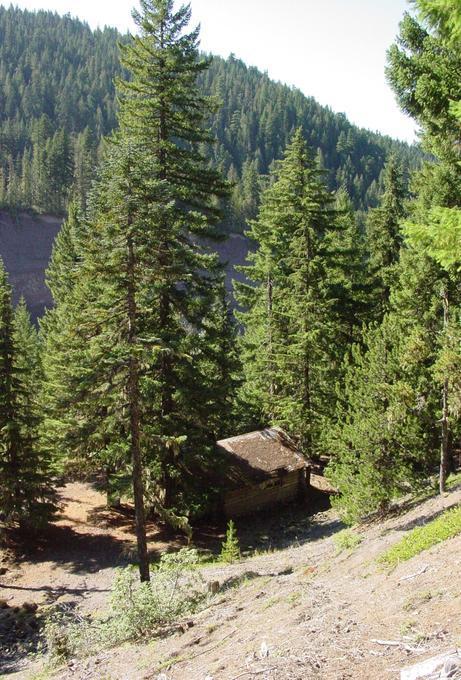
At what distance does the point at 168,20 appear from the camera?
67.1ft

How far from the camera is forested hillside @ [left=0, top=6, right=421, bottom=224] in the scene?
96.0 metres

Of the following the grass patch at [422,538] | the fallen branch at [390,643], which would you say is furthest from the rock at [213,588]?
the fallen branch at [390,643]

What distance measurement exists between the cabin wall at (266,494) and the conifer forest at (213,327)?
1.42 m

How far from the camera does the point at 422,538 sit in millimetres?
12242

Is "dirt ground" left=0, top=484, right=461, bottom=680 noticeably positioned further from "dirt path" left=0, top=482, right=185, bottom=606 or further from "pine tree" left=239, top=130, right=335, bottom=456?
"pine tree" left=239, top=130, right=335, bottom=456

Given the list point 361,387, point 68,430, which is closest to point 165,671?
point 361,387

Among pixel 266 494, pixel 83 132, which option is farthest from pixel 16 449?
pixel 83 132

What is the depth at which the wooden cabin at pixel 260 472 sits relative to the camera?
24.1 m

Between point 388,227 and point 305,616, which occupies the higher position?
point 388,227

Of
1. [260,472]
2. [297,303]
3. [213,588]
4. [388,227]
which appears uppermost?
[388,227]

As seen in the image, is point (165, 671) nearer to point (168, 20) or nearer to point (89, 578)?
point (89, 578)

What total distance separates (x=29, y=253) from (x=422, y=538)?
8179 centimetres

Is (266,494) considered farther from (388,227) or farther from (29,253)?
(29,253)

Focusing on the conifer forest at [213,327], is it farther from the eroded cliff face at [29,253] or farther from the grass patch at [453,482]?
the eroded cliff face at [29,253]
